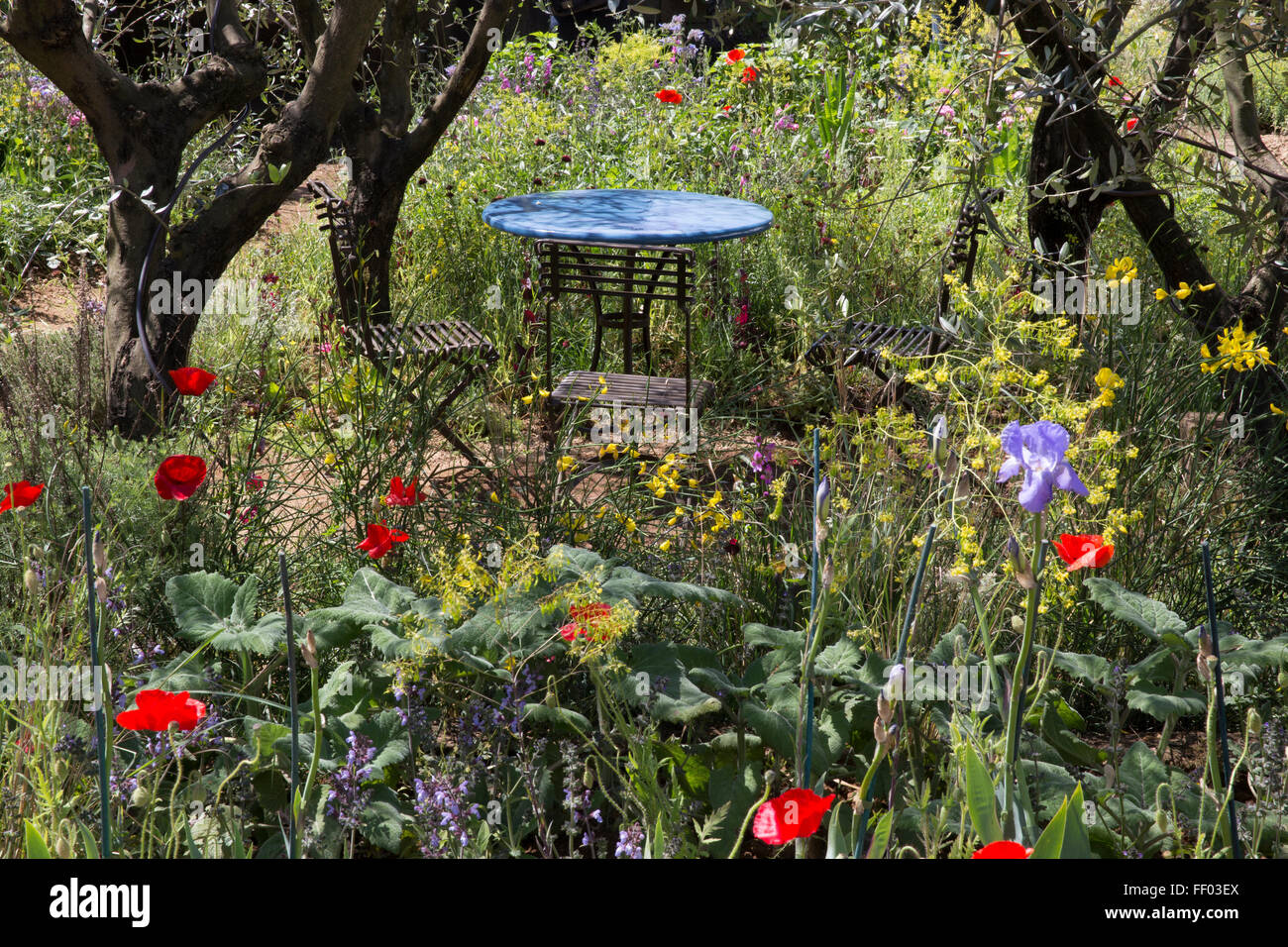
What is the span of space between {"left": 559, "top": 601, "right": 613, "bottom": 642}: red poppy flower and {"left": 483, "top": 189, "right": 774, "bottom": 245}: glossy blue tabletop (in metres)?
2.18

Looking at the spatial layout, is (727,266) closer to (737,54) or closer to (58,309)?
(737,54)

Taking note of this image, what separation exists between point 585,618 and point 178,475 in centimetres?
95

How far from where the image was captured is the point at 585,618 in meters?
1.86

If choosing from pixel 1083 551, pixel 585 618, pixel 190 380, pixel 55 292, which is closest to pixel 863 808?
pixel 1083 551

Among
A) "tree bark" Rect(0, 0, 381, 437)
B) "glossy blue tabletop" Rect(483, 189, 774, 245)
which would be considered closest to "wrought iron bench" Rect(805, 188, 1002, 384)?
"glossy blue tabletop" Rect(483, 189, 774, 245)

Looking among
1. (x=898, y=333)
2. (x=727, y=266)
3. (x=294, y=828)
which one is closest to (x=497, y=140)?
(x=727, y=266)

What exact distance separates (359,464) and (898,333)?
2450mm

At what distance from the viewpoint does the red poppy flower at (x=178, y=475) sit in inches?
88.4

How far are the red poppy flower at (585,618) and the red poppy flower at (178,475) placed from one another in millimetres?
890

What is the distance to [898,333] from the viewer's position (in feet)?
14.9

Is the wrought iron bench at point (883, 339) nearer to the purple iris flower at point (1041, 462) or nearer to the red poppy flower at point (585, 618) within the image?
the red poppy flower at point (585, 618)

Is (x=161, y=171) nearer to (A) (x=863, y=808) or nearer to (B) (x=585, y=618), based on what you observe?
(B) (x=585, y=618)

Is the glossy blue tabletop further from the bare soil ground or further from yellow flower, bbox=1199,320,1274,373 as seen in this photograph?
yellow flower, bbox=1199,320,1274,373

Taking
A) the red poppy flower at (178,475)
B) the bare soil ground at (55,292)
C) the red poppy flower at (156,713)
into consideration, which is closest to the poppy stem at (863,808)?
the red poppy flower at (156,713)
